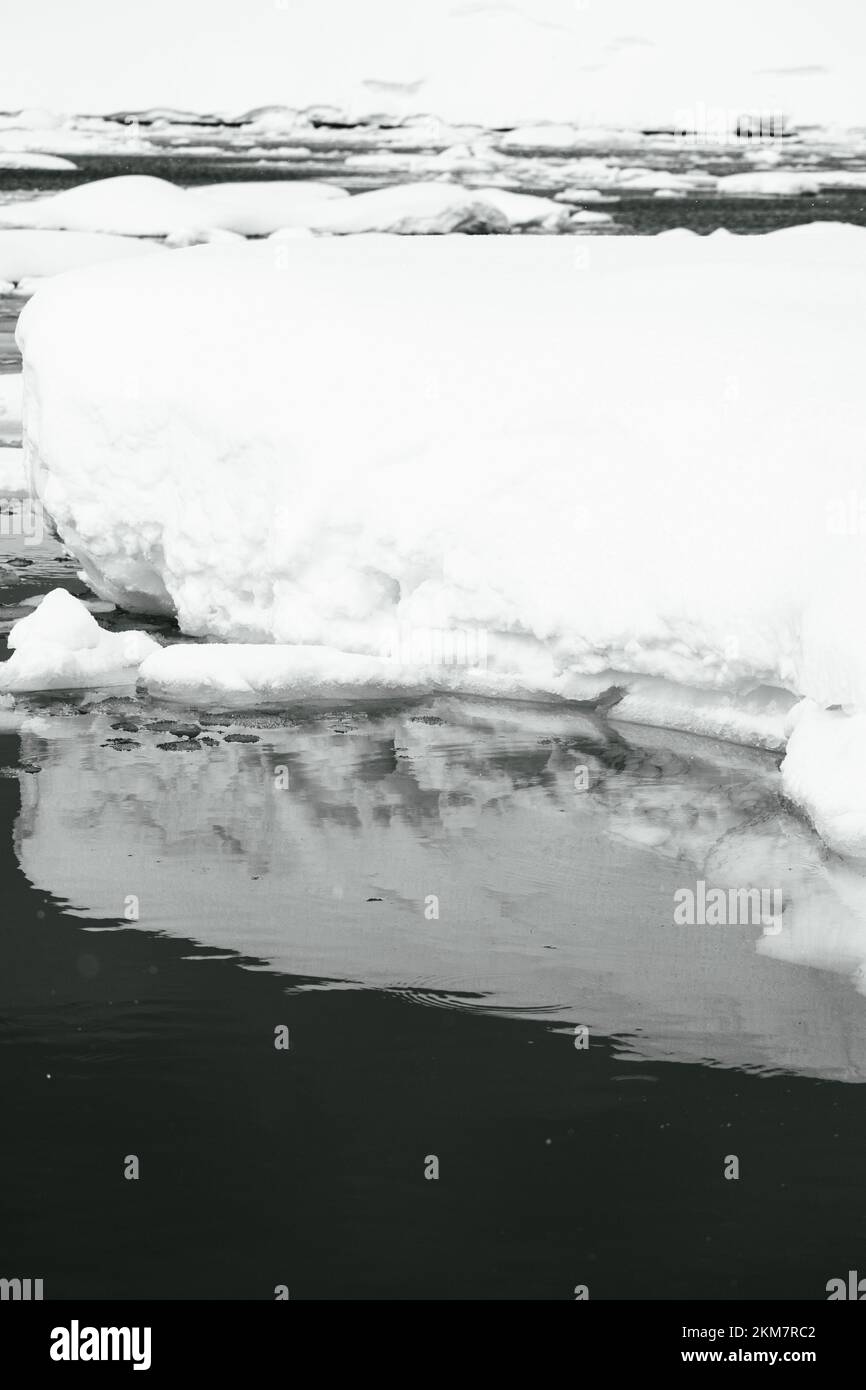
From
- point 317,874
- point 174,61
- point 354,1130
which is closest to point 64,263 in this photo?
Result: point 317,874

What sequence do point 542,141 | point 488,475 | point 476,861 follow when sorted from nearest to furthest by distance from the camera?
1. point 476,861
2. point 488,475
3. point 542,141

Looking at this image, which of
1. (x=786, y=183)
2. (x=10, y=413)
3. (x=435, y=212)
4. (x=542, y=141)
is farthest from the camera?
(x=542, y=141)

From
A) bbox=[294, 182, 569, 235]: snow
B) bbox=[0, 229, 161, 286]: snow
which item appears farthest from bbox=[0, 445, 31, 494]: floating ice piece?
bbox=[294, 182, 569, 235]: snow

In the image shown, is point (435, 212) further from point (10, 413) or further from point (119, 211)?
point (10, 413)

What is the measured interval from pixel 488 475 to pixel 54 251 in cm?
2142

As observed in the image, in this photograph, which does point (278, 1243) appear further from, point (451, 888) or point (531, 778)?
point (531, 778)

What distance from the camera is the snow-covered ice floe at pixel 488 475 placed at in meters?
7.45

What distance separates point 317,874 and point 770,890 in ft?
5.28

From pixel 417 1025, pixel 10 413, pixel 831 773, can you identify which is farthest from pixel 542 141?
pixel 417 1025

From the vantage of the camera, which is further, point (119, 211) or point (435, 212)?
point (119, 211)

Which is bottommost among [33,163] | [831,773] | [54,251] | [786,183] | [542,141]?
[831,773]

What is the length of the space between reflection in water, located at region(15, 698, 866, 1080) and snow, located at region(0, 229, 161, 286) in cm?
1981

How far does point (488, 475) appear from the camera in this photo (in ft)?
26.8

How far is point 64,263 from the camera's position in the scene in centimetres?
2716
